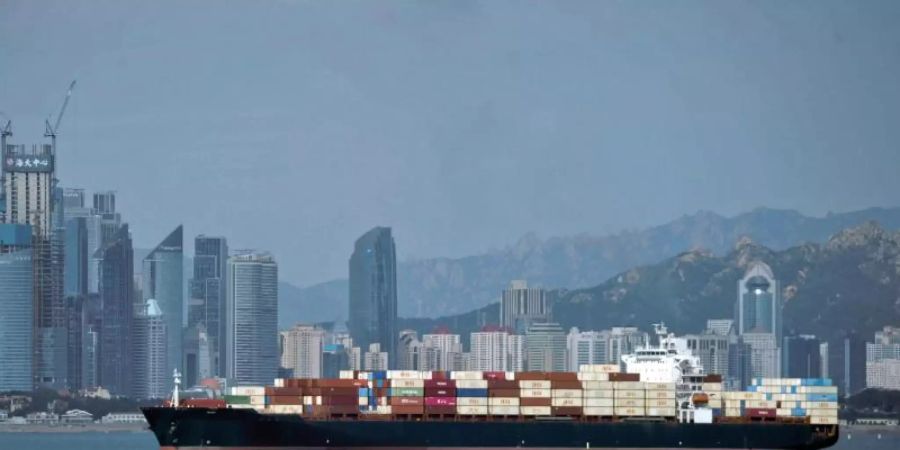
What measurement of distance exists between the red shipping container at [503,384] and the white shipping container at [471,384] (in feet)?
Answer: 0.78

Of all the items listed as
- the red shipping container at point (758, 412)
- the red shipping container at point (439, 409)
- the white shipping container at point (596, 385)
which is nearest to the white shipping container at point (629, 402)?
the white shipping container at point (596, 385)

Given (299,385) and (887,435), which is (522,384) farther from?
(887,435)

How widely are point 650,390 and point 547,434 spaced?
4.04 meters

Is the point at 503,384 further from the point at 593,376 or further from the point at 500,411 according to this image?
the point at 593,376

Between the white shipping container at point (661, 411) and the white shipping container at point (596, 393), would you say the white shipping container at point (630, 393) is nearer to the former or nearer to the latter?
the white shipping container at point (596, 393)

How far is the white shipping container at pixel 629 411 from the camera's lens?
6631cm

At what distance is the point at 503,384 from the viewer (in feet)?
218

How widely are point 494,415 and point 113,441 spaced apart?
71873 mm

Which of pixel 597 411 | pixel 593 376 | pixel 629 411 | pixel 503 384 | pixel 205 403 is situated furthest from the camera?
pixel 593 376

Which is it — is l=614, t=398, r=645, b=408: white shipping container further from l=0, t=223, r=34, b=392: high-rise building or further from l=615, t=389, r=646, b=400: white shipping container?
l=0, t=223, r=34, b=392: high-rise building

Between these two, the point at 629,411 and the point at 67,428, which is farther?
the point at 67,428

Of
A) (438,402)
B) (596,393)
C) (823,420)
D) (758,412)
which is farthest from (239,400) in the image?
(823,420)

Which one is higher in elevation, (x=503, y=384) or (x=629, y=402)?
(x=503, y=384)

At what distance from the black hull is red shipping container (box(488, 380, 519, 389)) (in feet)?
4.30
